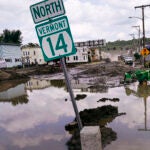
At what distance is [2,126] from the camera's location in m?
14.3

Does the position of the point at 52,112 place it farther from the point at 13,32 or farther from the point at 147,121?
the point at 13,32

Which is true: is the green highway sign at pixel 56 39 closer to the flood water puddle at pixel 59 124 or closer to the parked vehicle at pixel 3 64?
the flood water puddle at pixel 59 124

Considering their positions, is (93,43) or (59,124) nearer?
(59,124)

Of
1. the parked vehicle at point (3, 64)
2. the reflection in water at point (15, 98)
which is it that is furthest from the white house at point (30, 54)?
the reflection in water at point (15, 98)

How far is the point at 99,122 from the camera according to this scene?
12.9m

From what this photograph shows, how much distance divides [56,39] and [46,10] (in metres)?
0.47

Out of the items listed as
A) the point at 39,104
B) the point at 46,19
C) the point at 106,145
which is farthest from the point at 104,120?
the point at 46,19

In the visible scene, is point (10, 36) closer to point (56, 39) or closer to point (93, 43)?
point (93, 43)

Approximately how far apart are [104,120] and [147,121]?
6.49 ft

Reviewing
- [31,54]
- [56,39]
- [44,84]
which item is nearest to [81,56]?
[31,54]

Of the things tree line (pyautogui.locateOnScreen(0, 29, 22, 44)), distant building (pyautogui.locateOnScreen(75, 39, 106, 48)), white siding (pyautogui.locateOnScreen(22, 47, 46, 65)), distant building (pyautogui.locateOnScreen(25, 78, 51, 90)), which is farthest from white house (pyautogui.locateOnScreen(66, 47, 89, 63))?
distant building (pyautogui.locateOnScreen(25, 78, 51, 90))

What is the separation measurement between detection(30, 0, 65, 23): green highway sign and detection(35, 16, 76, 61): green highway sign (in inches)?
3.5

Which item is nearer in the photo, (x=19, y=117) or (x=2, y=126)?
(x=2, y=126)

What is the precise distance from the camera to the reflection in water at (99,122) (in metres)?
10.2
